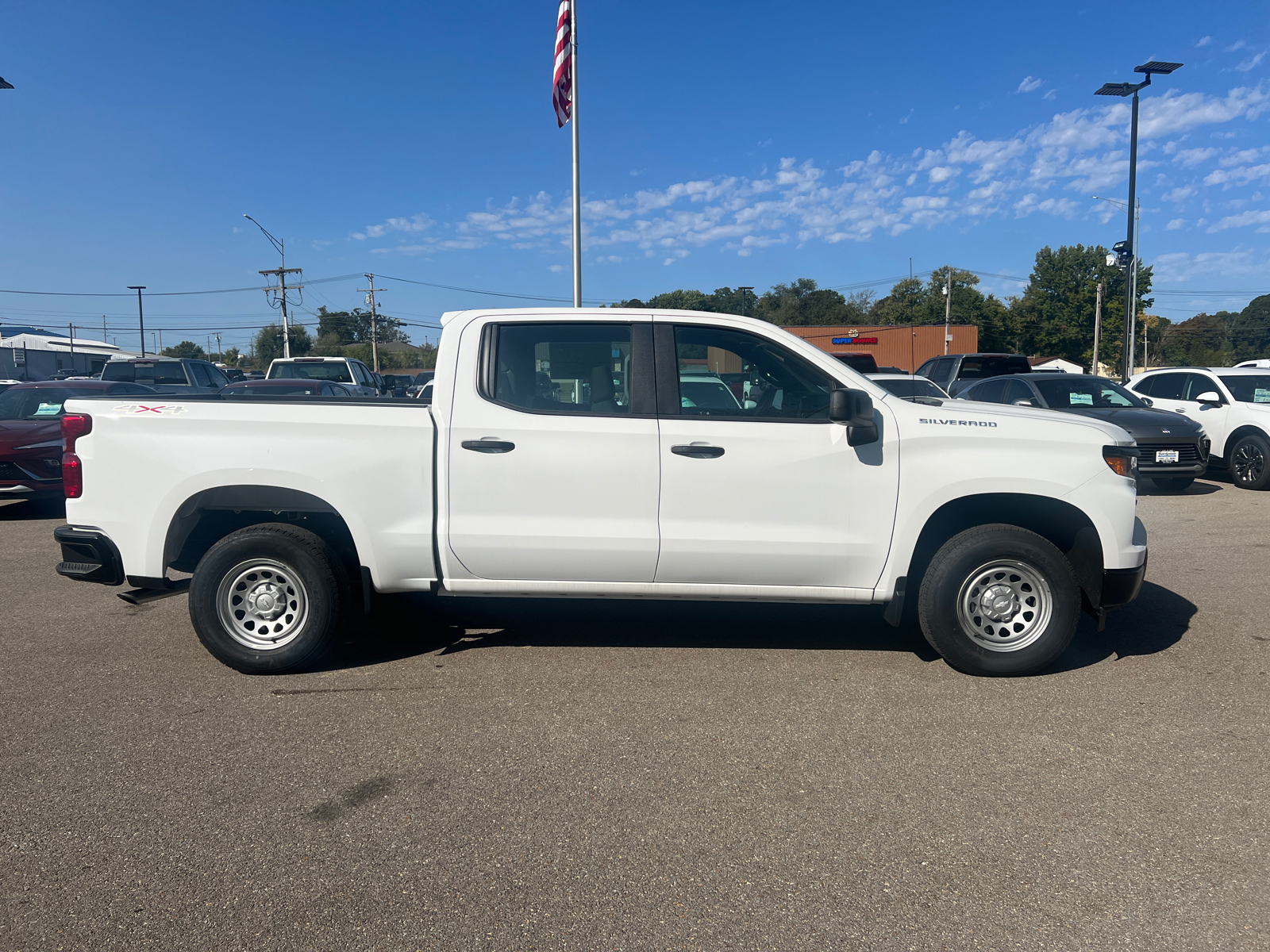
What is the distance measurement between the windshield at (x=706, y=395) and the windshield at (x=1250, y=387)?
11004 millimetres

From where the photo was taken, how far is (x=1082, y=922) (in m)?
2.62

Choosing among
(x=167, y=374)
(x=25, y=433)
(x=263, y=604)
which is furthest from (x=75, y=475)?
(x=167, y=374)

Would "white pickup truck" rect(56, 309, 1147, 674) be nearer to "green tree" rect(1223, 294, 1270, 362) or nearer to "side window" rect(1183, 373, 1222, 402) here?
"side window" rect(1183, 373, 1222, 402)

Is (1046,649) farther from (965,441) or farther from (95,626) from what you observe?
(95,626)

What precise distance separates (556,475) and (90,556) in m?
2.62

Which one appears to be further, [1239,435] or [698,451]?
[1239,435]

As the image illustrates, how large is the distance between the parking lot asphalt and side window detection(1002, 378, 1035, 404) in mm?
7303

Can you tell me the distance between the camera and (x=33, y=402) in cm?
1138

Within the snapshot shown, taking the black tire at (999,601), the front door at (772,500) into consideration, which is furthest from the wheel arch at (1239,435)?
the front door at (772,500)

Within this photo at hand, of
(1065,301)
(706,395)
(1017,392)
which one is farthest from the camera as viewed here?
(1065,301)

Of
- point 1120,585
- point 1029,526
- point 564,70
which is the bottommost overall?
point 1120,585

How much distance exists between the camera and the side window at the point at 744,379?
184 inches

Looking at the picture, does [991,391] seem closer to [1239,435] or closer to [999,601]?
[1239,435]

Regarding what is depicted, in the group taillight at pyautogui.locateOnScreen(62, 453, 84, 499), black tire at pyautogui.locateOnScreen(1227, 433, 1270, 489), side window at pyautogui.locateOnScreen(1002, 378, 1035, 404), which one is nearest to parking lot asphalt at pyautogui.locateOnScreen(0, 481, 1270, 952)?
taillight at pyautogui.locateOnScreen(62, 453, 84, 499)
